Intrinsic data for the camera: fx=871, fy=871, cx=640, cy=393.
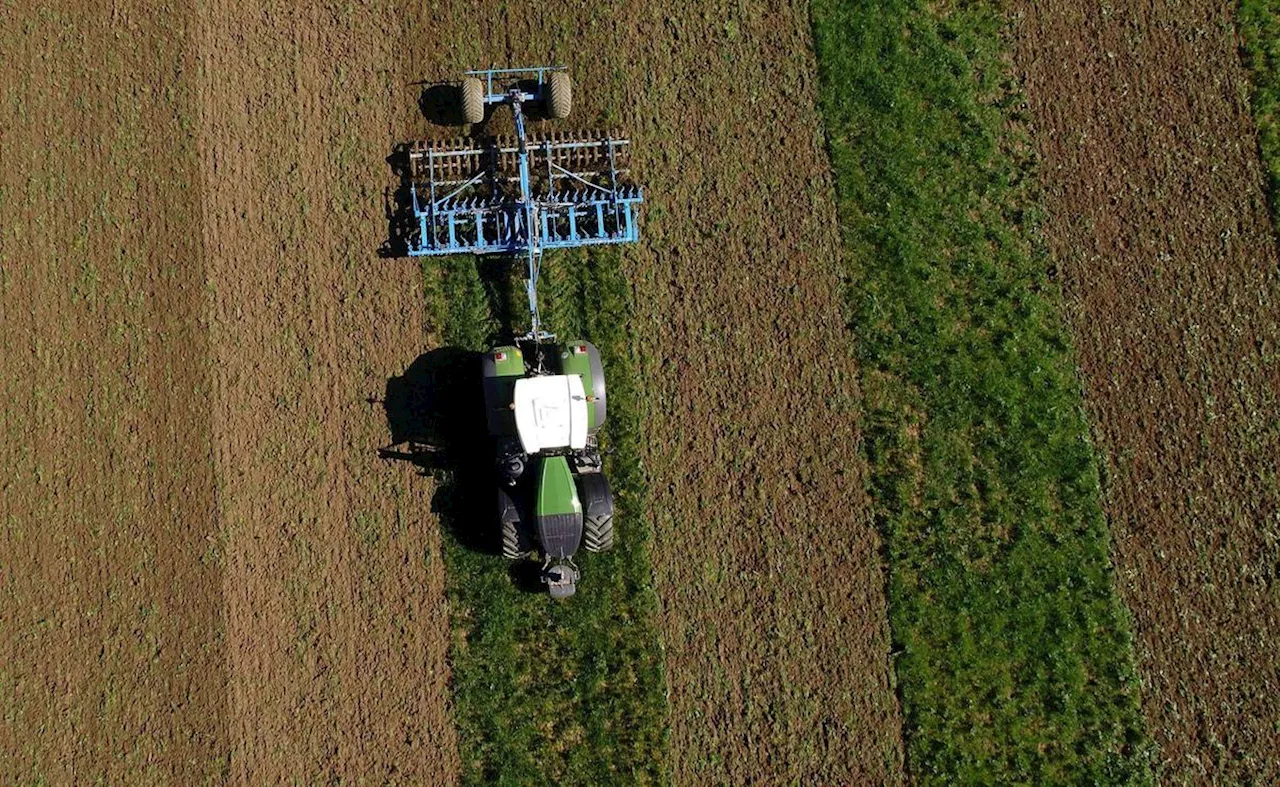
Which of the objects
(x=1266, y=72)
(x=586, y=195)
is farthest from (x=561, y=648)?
(x=1266, y=72)

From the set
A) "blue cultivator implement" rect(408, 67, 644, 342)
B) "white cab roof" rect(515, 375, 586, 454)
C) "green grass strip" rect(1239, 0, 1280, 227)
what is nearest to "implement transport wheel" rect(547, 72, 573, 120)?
"blue cultivator implement" rect(408, 67, 644, 342)

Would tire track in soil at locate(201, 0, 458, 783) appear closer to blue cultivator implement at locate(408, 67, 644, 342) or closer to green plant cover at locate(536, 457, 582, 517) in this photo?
blue cultivator implement at locate(408, 67, 644, 342)

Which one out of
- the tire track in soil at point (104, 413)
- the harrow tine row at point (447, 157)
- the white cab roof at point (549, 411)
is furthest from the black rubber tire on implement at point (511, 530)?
the harrow tine row at point (447, 157)

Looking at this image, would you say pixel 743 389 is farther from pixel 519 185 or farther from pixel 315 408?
pixel 315 408

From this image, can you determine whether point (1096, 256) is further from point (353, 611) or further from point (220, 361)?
point (220, 361)

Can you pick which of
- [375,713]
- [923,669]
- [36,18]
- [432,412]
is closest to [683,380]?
[432,412]

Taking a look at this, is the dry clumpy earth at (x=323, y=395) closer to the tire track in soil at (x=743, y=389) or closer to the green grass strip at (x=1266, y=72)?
the tire track in soil at (x=743, y=389)

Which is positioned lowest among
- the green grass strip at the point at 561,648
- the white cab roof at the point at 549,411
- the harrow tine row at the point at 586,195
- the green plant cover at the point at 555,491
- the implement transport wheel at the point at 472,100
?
the green grass strip at the point at 561,648
